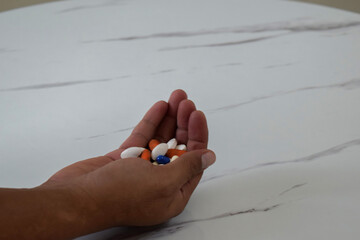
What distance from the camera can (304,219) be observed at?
1.73ft

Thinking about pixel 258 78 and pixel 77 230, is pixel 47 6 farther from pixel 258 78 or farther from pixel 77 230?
pixel 77 230

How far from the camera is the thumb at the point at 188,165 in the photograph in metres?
0.53

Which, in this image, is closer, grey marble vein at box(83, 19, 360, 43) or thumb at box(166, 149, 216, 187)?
thumb at box(166, 149, 216, 187)

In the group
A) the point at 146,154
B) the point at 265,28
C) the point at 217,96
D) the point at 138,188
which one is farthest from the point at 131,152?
the point at 265,28

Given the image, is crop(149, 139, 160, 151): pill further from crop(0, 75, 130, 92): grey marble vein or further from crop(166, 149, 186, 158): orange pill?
crop(0, 75, 130, 92): grey marble vein

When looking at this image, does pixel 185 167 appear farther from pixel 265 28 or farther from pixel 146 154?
pixel 265 28

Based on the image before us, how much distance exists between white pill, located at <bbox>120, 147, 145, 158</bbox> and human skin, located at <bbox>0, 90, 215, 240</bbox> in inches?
2.5

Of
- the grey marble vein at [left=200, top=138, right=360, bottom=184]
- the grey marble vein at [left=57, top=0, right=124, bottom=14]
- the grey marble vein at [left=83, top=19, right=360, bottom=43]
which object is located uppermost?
the grey marble vein at [left=57, top=0, right=124, bottom=14]

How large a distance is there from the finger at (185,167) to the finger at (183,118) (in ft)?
0.38

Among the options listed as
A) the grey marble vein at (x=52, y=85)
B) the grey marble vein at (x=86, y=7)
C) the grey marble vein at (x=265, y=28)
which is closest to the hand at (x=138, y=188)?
the grey marble vein at (x=52, y=85)

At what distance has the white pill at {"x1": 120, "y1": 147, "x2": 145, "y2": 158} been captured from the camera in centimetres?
63

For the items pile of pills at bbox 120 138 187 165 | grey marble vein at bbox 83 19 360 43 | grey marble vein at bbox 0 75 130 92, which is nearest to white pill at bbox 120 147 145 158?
pile of pills at bbox 120 138 187 165

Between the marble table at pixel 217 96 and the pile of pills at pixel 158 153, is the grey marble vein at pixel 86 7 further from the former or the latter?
the pile of pills at pixel 158 153

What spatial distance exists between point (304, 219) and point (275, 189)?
7 cm
